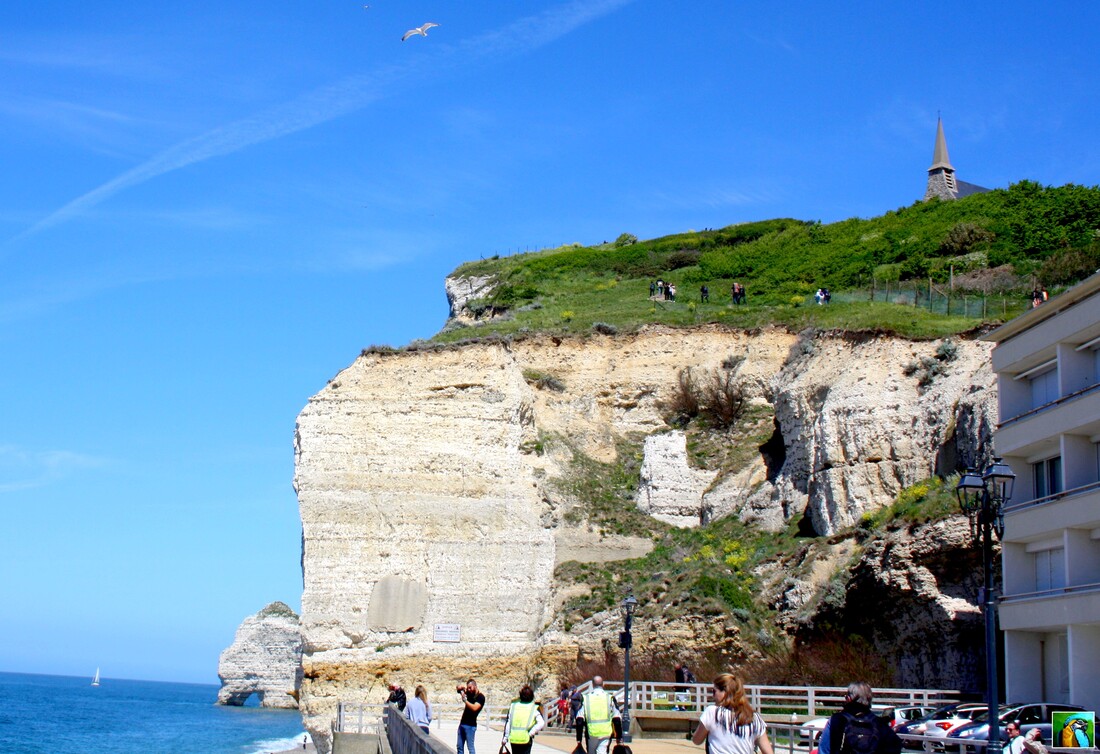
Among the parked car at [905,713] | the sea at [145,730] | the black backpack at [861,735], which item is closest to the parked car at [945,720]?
the parked car at [905,713]

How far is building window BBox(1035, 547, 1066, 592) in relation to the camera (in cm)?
2956

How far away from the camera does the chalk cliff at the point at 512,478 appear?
41094mm

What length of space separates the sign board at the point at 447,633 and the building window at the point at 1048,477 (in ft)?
65.3

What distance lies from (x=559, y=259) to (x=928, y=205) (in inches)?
854

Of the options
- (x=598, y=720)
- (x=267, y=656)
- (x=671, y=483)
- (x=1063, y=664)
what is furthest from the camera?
(x=267, y=656)

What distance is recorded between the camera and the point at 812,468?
141 feet

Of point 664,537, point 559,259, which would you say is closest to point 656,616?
point 664,537

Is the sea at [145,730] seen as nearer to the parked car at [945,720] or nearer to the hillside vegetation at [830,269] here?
the hillside vegetation at [830,269]

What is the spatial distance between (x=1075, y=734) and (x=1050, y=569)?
9.96m

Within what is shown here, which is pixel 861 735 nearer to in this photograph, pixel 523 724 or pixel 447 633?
pixel 523 724

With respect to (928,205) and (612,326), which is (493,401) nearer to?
(612,326)

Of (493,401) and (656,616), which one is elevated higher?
(493,401)

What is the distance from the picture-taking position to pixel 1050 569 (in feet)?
98.8

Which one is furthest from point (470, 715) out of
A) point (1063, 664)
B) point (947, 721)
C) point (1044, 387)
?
point (1044, 387)
